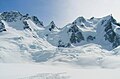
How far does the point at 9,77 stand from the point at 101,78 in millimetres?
18950

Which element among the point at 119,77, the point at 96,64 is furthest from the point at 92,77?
the point at 96,64

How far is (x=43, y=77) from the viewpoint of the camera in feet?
201

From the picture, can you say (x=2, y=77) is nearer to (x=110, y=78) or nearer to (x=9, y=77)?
(x=9, y=77)

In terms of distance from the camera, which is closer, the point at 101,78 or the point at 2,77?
the point at 101,78

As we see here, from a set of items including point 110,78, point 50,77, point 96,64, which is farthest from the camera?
point 96,64

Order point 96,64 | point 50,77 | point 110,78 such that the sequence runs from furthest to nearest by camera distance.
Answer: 1. point 96,64
2. point 50,77
3. point 110,78

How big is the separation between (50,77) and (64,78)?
3316mm

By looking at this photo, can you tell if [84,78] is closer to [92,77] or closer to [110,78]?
[92,77]

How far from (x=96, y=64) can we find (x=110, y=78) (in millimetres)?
143207

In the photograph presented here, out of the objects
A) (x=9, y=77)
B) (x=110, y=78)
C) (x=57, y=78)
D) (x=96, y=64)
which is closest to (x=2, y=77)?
(x=9, y=77)

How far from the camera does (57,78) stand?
58.8m

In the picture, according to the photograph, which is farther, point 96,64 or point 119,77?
point 96,64

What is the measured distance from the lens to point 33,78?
61031mm

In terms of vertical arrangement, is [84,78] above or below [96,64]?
below
